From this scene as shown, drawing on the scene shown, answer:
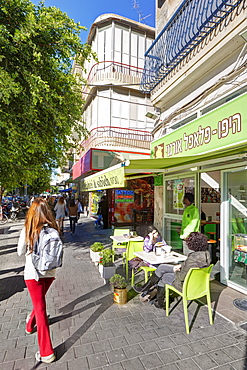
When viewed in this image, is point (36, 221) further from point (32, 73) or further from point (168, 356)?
point (32, 73)

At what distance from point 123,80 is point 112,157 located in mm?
5895

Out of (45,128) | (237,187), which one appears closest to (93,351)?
(237,187)

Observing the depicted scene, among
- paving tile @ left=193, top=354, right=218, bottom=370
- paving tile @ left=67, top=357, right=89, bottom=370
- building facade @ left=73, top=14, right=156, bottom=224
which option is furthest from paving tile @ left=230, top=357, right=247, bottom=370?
building facade @ left=73, top=14, right=156, bottom=224

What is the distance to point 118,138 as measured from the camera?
1417 centimetres

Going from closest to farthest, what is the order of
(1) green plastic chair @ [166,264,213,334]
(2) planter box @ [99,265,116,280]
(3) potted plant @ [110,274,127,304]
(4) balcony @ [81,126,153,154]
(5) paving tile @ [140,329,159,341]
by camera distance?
(5) paving tile @ [140,329,159,341] < (1) green plastic chair @ [166,264,213,334] < (3) potted plant @ [110,274,127,304] < (2) planter box @ [99,265,116,280] < (4) balcony @ [81,126,153,154]

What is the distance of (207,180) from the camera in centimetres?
891

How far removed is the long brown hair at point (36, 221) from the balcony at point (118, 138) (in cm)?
1100

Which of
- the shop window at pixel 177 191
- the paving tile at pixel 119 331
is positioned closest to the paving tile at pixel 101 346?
the paving tile at pixel 119 331

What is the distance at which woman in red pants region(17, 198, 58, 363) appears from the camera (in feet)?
8.95

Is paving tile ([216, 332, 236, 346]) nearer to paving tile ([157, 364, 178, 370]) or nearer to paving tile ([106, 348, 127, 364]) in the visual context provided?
paving tile ([157, 364, 178, 370])

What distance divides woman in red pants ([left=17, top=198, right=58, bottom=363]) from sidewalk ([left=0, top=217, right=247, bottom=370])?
0.18 meters

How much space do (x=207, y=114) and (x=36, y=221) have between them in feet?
12.9

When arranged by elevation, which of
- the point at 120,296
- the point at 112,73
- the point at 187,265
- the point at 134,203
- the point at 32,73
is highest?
the point at 112,73

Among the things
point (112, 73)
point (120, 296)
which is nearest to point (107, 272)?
point (120, 296)
